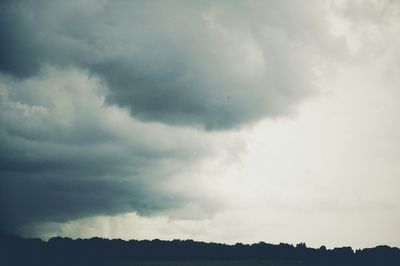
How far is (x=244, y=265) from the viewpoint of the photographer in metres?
194

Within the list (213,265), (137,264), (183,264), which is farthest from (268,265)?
(137,264)

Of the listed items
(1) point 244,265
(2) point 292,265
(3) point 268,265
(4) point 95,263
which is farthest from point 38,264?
(2) point 292,265

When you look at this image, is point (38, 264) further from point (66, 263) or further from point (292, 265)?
point (292, 265)

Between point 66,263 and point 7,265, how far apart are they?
27.6 meters

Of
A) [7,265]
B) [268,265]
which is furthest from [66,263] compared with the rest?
[268,265]

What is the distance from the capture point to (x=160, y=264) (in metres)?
192

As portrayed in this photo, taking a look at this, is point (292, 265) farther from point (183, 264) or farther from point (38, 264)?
point (38, 264)

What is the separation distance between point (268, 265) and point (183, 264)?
41.9 metres

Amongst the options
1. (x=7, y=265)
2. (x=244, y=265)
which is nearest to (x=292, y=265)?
(x=244, y=265)

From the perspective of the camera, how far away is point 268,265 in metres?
198

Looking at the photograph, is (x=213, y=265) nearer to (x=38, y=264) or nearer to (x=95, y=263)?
(x=95, y=263)

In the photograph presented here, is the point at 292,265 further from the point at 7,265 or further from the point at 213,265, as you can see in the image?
the point at 7,265

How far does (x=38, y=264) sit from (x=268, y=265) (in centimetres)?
11191

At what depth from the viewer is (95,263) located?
19875 cm
